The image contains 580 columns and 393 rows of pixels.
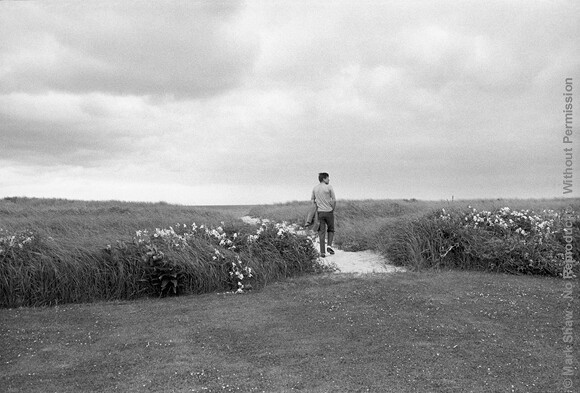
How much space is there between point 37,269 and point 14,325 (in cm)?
176

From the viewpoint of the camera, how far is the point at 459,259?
456 inches

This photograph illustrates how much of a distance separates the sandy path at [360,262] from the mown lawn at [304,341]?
6.39 ft

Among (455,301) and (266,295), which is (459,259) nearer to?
(455,301)

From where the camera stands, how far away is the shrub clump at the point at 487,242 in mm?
11195

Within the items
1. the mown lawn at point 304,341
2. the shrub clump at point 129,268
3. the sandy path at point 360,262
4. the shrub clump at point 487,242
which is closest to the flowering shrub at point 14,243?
the shrub clump at point 129,268

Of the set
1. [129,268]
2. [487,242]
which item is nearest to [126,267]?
[129,268]

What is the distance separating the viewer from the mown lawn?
17.1 ft

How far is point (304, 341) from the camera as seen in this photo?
6418 millimetres

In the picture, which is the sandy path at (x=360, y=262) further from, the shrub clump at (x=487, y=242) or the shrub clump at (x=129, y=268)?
the shrub clump at (x=129, y=268)

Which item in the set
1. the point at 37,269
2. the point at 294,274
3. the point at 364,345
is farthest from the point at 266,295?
the point at 37,269

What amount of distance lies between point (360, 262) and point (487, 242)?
3153mm

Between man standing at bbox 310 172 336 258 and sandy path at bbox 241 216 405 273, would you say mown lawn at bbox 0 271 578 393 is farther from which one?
man standing at bbox 310 172 336 258

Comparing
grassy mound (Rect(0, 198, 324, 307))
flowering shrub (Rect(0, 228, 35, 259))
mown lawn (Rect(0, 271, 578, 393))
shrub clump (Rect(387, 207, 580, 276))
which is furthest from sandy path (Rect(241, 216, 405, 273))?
flowering shrub (Rect(0, 228, 35, 259))

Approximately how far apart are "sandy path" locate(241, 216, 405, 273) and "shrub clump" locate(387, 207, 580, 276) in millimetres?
405
